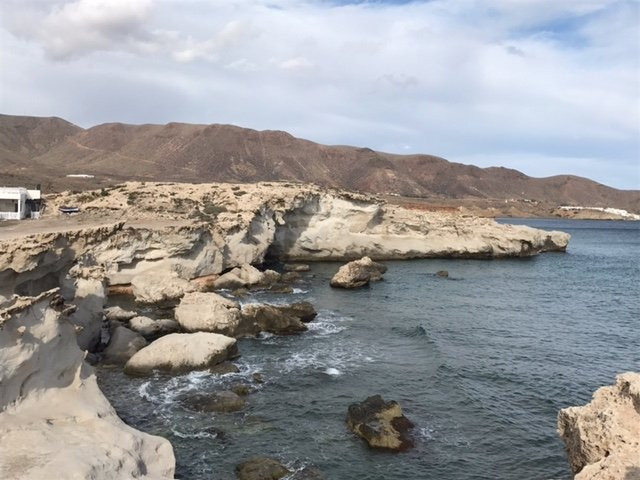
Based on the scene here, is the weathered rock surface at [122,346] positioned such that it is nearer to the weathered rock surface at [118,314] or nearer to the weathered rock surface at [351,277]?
the weathered rock surface at [118,314]

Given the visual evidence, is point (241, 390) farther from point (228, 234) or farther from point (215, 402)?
point (228, 234)

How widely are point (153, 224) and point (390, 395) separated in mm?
28458

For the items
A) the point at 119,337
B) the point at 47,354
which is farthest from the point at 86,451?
the point at 119,337

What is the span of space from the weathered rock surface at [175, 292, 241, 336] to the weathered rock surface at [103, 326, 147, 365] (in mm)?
2939

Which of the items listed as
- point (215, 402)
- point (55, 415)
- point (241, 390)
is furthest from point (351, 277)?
point (55, 415)

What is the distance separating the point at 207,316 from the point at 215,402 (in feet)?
32.3

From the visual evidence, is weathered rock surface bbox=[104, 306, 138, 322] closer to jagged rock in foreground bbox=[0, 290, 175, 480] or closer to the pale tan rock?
the pale tan rock

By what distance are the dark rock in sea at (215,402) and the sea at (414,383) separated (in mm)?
325

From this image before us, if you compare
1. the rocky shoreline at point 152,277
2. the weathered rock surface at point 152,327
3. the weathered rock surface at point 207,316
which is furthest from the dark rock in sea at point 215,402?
the weathered rock surface at point 152,327

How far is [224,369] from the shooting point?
81.1 ft

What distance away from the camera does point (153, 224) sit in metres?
44.5

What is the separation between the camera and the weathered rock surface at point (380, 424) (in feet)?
60.4

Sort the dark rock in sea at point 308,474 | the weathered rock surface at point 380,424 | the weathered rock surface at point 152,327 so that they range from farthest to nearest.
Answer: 1. the weathered rock surface at point 152,327
2. the weathered rock surface at point 380,424
3. the dark rock in sea at point 308,474

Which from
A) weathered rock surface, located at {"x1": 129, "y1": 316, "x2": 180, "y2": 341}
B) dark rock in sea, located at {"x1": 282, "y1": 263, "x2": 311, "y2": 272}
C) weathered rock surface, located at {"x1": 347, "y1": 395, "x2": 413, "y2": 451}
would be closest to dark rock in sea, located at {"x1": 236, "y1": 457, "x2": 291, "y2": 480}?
weathered rock surface, located at {"x1": 347, "y1": 395, "x2": 413, "y2": 451}
